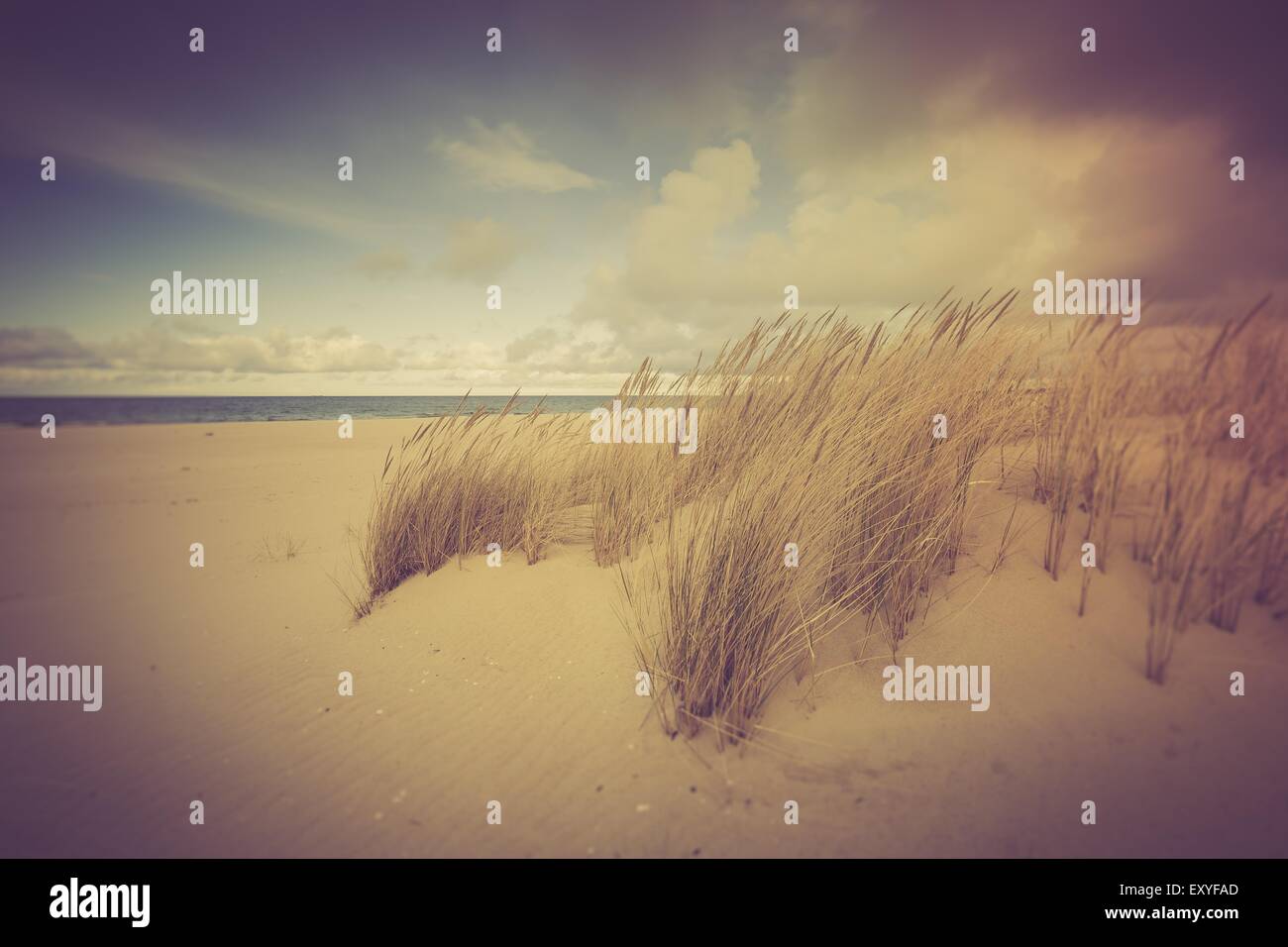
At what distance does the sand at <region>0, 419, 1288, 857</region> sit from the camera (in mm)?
1827

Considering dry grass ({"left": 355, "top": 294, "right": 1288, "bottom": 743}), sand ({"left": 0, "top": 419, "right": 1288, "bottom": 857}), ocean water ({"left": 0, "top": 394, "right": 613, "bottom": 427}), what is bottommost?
sand ({"left": 0, "top": 419, "right": 1288, "bottom": 857})

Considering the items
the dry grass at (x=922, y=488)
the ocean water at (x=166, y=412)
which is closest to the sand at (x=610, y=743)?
the dry grass at (x=922, y=488)

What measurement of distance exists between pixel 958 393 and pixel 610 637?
7.40 ft

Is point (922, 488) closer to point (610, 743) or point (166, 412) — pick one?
point (610, 743)

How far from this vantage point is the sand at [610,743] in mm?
1827

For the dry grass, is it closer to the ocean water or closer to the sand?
the sand

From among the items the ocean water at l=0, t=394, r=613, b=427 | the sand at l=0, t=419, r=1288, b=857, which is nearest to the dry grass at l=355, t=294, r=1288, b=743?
the sand at l=0, t=419, r=1288, b=857

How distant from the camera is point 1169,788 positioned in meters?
1.79

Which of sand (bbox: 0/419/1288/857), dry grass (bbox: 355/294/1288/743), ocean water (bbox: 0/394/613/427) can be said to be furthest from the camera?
ocean water (bbox: 0/394/613/427)

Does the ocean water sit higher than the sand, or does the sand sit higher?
→ the ocean water

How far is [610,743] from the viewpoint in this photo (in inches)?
92.9

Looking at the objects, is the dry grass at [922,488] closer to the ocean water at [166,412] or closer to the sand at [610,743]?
the sand at [610,743]

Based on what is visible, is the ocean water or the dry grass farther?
the ocean water
